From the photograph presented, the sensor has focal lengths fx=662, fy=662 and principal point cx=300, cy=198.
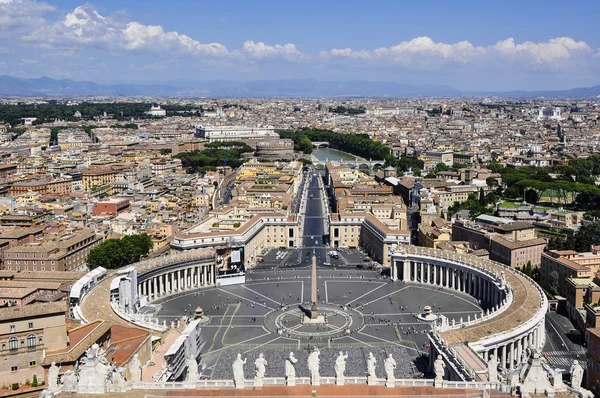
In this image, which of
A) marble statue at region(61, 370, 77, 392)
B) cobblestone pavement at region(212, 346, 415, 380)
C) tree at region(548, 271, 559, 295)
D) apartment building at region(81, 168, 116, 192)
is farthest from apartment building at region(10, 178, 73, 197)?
marble statue at region(61, 370, 77, 392)

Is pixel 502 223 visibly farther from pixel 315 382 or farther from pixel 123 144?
pixel 123 144

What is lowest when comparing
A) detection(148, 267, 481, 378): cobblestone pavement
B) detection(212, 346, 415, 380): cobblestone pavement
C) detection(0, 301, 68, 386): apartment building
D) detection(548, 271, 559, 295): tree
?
detection(148, 267, 481, 378): cobblestone pavement

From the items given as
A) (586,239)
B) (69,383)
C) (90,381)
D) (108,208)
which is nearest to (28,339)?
(69,383)

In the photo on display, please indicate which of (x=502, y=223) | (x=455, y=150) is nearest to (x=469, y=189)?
(x=502, y=223)

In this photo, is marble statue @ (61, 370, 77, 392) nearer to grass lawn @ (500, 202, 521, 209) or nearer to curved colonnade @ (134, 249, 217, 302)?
curved colonnade @ (134, 249, 217, 302)

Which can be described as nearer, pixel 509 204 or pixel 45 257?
pixel 45 257

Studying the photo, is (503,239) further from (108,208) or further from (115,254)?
(108,208)
